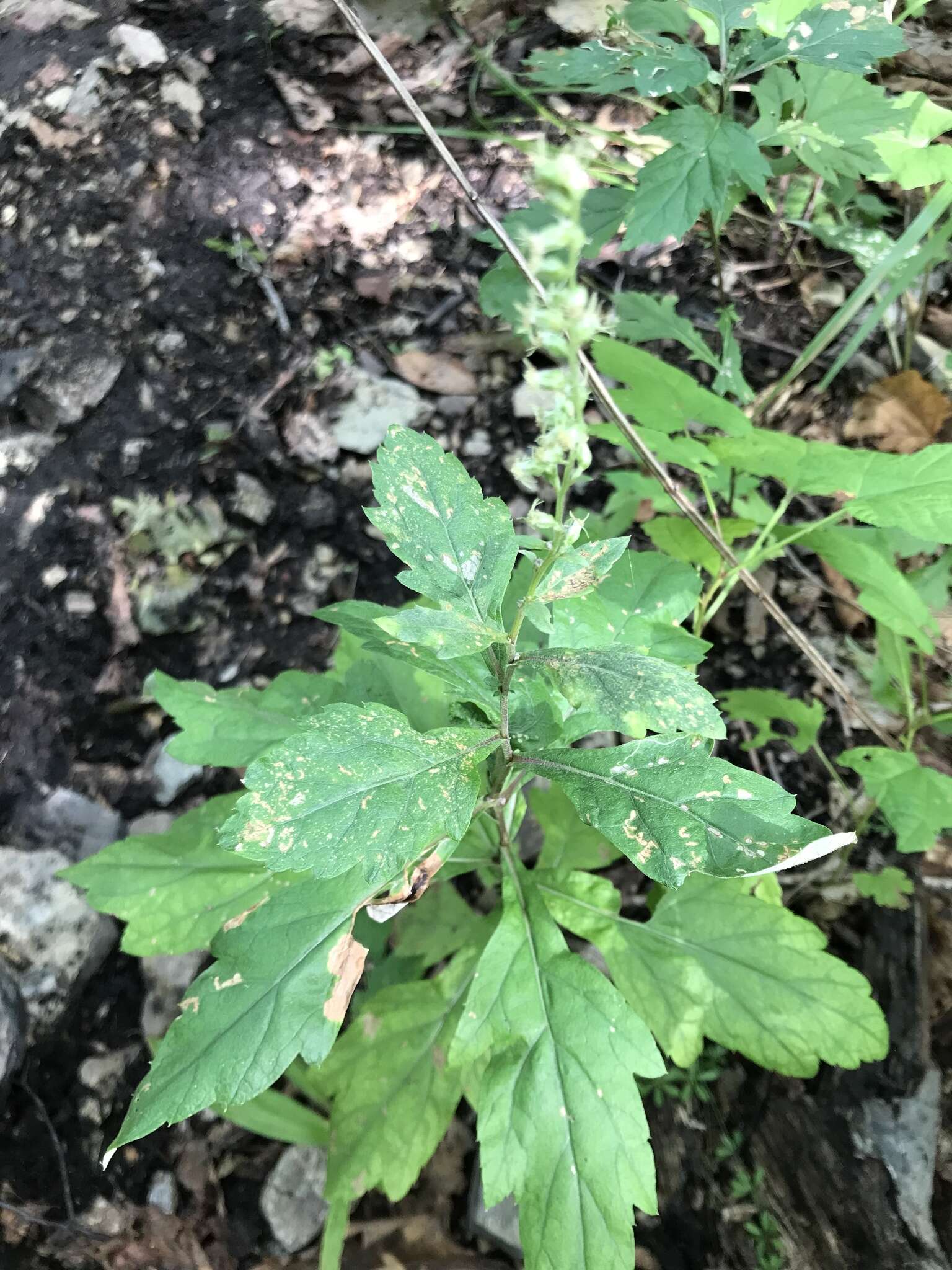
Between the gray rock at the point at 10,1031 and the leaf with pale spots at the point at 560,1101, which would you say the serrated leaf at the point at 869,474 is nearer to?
the leaf with pale spots at the point at 560,1101

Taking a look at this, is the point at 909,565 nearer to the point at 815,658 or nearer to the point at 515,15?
the point at 815,658

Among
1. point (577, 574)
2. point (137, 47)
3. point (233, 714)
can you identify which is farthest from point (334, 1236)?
point (137, 47)

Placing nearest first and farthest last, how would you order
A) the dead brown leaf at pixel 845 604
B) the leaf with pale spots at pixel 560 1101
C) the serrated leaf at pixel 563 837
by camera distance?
the leaf with pale spots at pixel 560 1101 → the serrated leaf at pixel 563 837 → the dead brown leaf at pixel 845 604

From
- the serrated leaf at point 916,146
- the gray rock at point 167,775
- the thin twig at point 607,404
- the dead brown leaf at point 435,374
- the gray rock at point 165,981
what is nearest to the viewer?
the thin twig at point 607,404

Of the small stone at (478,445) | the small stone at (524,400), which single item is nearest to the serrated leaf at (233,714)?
the small stone at (478,445)

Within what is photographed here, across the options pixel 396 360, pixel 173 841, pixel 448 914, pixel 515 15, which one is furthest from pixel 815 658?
pixel 515 15

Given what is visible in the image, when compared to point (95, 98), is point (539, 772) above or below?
below
